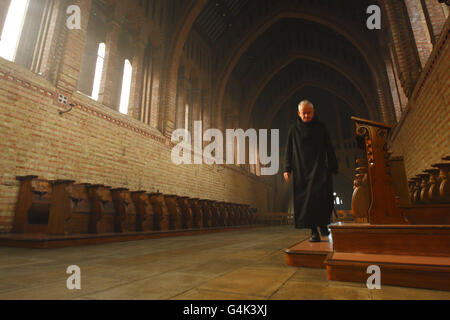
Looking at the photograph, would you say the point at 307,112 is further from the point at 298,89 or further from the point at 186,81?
the point at 298,89

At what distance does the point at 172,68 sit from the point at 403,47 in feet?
24.5

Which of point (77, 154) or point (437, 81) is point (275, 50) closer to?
point (437, 81)

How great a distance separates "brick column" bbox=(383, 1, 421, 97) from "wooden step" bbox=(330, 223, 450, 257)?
6.10m

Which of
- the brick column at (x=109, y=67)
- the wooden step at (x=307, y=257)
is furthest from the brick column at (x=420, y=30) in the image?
the brick column at (x=109, y=67)

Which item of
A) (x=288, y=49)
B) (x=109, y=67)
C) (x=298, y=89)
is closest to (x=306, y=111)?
(x=109, y=67)

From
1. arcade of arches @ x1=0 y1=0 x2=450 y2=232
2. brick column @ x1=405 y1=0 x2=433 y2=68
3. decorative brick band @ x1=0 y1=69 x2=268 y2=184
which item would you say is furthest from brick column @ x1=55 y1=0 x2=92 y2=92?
brick column @ x1=405 y1=0 x2=433 y2=68

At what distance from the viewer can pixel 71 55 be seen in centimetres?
616

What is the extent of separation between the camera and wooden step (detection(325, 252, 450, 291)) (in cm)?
144

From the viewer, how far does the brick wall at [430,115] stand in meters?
4.32

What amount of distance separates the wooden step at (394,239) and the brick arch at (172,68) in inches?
314

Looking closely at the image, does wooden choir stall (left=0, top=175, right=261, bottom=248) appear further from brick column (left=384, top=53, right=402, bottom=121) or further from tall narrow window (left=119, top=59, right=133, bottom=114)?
brick column (left=384, top=53, right=402, bottom=121)

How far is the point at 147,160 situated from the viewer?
8.07 m

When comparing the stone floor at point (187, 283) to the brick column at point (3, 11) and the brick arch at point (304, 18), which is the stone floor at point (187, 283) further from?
the brick arch at point (304, 18)

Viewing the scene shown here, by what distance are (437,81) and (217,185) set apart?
9.12 m
